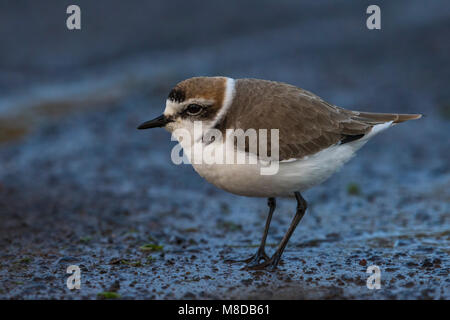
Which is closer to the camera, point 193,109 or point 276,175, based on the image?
point 276,175

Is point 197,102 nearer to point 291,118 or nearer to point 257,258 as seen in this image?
point 291,118

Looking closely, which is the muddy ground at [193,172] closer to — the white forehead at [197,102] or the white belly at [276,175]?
the white belly at [276,175]

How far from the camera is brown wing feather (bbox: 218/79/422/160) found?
Result: 5.64 meters

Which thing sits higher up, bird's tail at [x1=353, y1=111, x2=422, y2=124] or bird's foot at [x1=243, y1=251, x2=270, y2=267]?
bird's tail at [x1=353, y1=111, x2=422, y2=124]

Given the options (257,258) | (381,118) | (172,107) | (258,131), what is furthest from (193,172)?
(258,131)

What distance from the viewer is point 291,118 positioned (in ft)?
19.2

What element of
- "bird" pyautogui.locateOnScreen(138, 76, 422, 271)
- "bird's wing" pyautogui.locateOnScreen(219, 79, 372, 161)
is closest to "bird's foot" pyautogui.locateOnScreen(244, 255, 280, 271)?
"bird" pyautogui.locateOnScreen(138, 76, 422, 271)

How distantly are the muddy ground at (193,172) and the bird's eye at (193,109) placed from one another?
152cm

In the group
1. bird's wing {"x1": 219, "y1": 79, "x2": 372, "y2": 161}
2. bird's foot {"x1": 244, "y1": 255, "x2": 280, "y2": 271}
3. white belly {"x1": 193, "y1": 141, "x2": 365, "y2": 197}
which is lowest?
bird's foot {"x1": 244, "y1": 255, "x2": 280, "y2": 271}

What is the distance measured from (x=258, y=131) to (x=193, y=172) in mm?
4202

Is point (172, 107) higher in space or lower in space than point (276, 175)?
higher

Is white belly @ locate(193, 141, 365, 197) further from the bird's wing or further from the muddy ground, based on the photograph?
the muddy ground

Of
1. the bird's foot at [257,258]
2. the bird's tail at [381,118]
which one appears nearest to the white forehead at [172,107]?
the bird's foot at [257,258]
